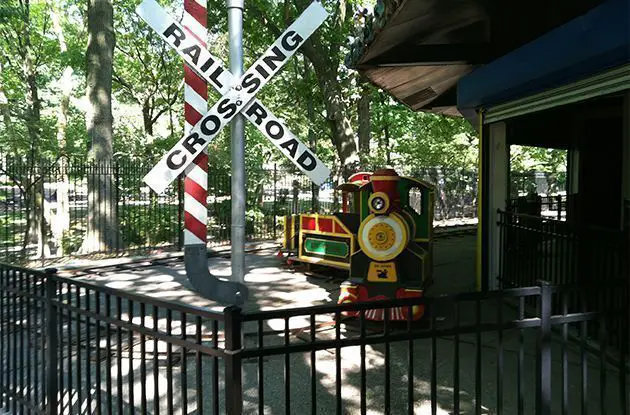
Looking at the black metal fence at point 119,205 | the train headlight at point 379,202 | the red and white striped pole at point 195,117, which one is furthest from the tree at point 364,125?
the red and white striped pole at point 195,117

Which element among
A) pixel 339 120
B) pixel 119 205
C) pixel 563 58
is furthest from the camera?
pixel 339 120

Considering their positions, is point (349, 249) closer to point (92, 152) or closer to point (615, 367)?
point (615, 367)

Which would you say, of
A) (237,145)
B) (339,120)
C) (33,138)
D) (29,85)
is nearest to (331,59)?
(339,120)

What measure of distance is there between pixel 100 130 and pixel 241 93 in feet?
31.5

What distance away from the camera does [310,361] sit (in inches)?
152

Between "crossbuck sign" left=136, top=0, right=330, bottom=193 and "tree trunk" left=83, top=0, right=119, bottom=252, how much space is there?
8667 mm

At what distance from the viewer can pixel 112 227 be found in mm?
11938

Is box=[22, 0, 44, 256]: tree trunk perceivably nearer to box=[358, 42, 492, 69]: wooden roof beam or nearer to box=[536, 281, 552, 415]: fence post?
box=[358, 42, 492, 69]: wooden roof beam

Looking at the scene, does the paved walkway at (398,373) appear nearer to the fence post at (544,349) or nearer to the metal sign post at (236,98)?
the fence post at (544,349)

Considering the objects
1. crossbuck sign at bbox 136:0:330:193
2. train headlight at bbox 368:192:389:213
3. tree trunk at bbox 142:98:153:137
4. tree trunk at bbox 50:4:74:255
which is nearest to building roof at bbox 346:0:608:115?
crossbuck sign at bbox 136:0:330:193

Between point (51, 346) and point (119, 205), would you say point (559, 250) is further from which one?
point (119, 205)

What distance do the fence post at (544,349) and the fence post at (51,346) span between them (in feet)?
10.0

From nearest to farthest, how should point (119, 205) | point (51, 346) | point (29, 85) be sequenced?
point (51, 346) < point (119, 205) < point (29, 85)

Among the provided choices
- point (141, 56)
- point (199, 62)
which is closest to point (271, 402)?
point (199, 62)
